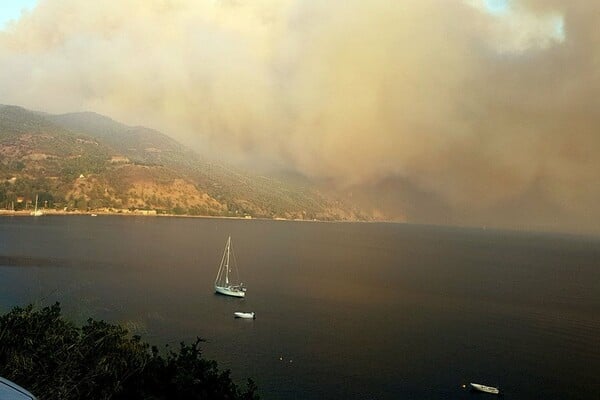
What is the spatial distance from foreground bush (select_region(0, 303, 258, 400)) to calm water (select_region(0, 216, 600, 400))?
10.2 metres

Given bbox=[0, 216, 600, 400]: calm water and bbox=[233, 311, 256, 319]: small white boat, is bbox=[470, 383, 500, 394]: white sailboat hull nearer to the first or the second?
bbox=[0, 216, 600, 400]: calm water

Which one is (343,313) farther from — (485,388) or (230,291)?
(485,388)

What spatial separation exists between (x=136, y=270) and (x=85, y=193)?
408 ft

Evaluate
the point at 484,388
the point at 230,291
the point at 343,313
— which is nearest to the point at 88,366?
the point at 484,388

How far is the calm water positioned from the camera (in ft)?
114

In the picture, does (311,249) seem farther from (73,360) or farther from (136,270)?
(73,360)

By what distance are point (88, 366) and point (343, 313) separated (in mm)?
44429

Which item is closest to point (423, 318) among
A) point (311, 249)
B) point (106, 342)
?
point (106, 342)

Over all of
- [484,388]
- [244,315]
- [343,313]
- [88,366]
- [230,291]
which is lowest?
[484,388]

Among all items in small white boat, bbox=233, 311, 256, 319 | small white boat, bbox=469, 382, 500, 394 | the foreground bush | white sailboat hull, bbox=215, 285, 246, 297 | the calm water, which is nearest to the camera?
the foreground bush

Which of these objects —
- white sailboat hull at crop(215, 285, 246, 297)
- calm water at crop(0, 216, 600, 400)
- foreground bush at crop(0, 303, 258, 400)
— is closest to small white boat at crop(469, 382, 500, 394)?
calm water at crop(0, 216, 600, 400)

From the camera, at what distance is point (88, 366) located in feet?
35.4

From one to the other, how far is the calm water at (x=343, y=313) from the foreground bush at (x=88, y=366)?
1015 centimetres

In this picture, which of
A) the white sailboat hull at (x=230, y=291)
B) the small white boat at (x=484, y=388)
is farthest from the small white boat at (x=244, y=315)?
the small white boat at (x=484, y=388)
